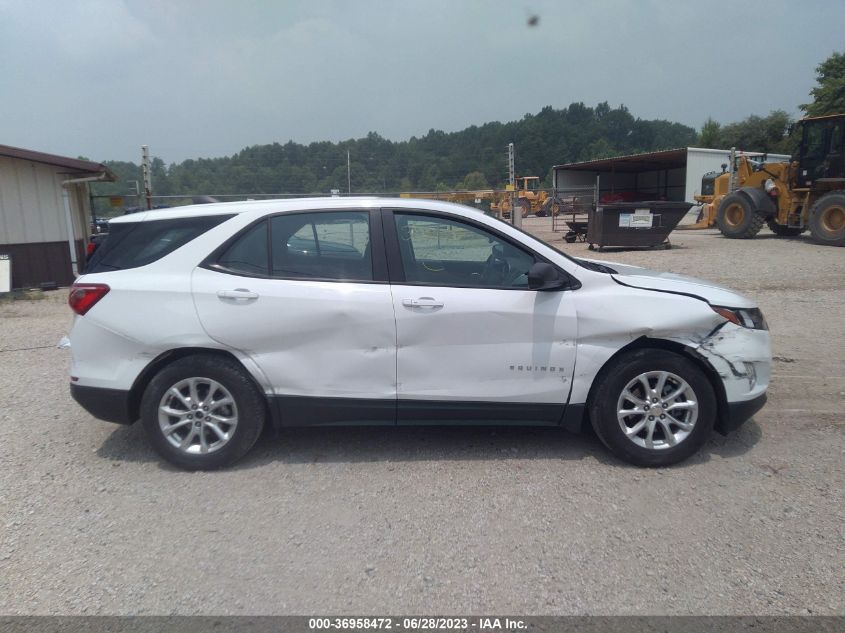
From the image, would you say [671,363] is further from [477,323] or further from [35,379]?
[35,379]

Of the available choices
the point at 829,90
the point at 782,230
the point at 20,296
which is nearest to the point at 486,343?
the point at 20,296

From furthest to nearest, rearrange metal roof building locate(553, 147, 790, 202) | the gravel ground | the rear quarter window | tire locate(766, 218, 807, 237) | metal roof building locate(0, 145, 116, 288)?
metal roof building locate(553, 147, 790, 202) → tire locate(766, 218, 807, 237) → metal roof building locate(0, 145, 116, 288) → the rear quarter window → the gravel ground

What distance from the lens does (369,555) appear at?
125 inches

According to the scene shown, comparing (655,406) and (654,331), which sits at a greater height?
(654,331)

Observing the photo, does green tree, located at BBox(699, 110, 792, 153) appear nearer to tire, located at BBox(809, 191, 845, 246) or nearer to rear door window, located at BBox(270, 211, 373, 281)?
tire, located at BBox(809, 191, 845, 246)

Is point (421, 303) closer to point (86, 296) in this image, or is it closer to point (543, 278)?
point (543, 278)

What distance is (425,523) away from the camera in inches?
137

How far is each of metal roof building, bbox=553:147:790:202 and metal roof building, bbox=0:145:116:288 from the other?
859 inches

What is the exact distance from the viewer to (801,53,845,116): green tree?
41812mm

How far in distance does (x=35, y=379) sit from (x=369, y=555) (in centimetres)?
481

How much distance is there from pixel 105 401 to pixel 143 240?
Answer: 3.65 ft

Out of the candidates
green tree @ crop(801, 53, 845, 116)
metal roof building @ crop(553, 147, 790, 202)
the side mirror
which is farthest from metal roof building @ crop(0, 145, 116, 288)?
green tree @ crop(801, 53, 845, 116)

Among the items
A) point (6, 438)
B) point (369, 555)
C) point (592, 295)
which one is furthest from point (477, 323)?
point (6, 438)

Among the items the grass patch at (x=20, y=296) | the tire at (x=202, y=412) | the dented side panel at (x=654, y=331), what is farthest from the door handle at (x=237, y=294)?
the grass patch at (x=20, y=296)
